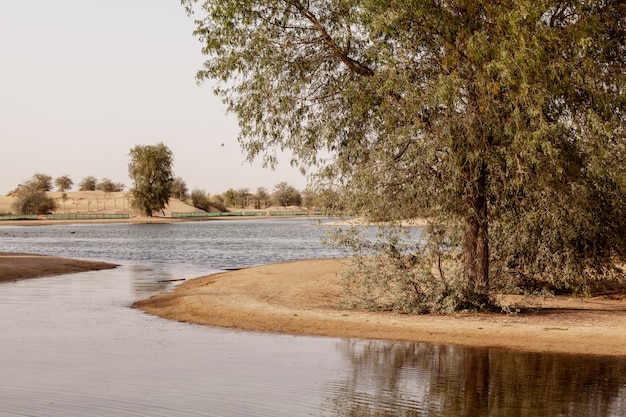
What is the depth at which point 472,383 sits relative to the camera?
569 inches

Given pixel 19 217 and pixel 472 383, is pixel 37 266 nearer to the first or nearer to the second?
pixel 472 383

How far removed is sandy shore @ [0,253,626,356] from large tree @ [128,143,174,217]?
4945 inches

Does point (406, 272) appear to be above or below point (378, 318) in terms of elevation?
above

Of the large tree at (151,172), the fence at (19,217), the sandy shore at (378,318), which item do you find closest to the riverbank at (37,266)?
the sandy shore at (378,318)

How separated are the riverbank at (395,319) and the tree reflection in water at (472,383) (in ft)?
4.09

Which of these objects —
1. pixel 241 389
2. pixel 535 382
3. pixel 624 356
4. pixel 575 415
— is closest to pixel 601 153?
pixel 624 356

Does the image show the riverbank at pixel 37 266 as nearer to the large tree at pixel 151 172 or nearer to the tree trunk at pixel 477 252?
the tree trunk at pixel 477 252

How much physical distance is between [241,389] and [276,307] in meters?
10.9

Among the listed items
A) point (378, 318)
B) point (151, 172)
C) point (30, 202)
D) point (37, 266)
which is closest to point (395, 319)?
point (378, 318)

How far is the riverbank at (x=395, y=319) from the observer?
19.0m

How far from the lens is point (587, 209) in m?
22.6

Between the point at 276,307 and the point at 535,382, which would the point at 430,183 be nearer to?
the point at 276,307

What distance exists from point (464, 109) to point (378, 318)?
6.21 metres

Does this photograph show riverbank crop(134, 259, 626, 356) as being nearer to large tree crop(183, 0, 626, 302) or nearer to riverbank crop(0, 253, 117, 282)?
large tree crop(183, 0, 626, 302)
